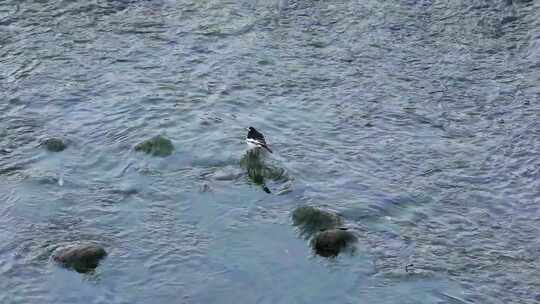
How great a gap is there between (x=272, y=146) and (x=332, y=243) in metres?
4.78

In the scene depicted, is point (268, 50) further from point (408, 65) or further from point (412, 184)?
point (412, 184)

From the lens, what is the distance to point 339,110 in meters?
23.2

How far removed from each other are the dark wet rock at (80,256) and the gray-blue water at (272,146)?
207 millimetres

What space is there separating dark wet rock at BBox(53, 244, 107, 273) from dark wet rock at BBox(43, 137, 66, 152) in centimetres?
481

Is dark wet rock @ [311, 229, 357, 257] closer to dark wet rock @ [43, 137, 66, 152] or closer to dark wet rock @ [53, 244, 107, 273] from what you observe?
dark wet rock @ [53, 244, 107, 273]

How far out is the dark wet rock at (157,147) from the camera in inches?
838

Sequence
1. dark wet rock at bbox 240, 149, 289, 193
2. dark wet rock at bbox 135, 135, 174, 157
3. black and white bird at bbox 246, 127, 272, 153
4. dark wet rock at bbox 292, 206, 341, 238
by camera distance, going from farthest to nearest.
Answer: dark wet rock at bbox 135, 135, 174, 157 → black and white bird at bbox 246, 127, 272, 153 → dark wet rock at bbox 240, 149, 289, 193 → dark wet rock at bbox 292, 206, 341, 238

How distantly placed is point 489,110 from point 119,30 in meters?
12.2

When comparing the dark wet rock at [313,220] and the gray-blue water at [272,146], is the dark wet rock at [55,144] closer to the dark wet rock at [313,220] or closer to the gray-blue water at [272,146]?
the gray-blue water at [272,146]

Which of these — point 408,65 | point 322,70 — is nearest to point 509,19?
point 408,65

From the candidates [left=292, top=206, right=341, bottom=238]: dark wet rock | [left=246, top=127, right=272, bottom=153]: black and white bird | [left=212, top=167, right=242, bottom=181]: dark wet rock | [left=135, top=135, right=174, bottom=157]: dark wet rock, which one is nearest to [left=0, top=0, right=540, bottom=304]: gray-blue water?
[left=212, top=167, right=242, bottom=181]: dark wet rock

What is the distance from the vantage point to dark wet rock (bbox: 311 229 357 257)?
56.9ft

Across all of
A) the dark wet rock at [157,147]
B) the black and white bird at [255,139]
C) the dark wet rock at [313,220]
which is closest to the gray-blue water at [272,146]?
the dark wet rock at [157,147]

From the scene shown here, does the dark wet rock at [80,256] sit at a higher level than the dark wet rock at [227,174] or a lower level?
higher
